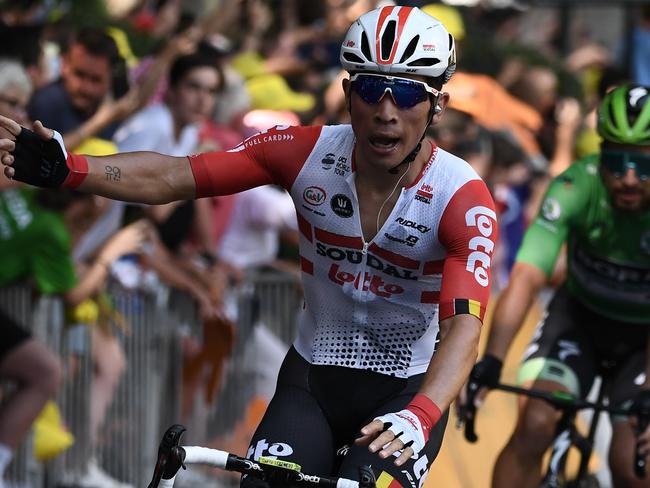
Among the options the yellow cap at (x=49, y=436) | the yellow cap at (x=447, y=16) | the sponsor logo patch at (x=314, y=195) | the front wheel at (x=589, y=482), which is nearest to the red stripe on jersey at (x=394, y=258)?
the sponsor logo patch at (x=314, y=195)

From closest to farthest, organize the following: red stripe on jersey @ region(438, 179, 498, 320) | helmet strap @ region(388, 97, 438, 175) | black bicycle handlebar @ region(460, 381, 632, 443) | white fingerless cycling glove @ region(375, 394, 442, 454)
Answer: white fingerless cycling glove @ region(375, 394, 442, 454), red stripe on jersey @ region(438, 179, 498, 320), helmet strap @ region(388, 97, 438, 175), black bicycle handlebar @ region(460, 381, 632, 443)

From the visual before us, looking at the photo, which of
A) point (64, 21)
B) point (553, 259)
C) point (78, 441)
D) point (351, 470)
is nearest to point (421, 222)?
point (351, 470)

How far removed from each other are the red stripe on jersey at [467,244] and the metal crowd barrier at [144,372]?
398 centimetres

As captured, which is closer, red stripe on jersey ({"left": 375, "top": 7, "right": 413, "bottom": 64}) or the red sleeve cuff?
red stripe on jersey ({"left": 375, "top": 7, "right": 413, "bottom": 64})

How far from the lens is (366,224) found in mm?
5965

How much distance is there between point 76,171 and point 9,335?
3.10 m

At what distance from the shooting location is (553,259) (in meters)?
7.79

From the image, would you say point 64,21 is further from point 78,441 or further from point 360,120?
point 360,120

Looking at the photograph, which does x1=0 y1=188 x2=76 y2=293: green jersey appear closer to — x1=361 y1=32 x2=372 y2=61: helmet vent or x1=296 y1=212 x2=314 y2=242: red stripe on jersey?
x1=296 y1=212 x2=314 y2=242: red stripe on jersey

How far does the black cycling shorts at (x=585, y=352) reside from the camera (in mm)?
7867

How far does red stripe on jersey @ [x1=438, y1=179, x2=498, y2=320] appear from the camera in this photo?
5625 millimetres

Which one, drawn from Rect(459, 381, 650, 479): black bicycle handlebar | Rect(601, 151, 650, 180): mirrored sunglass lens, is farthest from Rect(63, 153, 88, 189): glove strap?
Rect(601, 151, 650, 180): mirrored sunglass lens

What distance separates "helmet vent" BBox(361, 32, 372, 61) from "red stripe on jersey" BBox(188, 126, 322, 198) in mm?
455

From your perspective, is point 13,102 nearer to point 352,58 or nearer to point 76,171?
point 76,171
